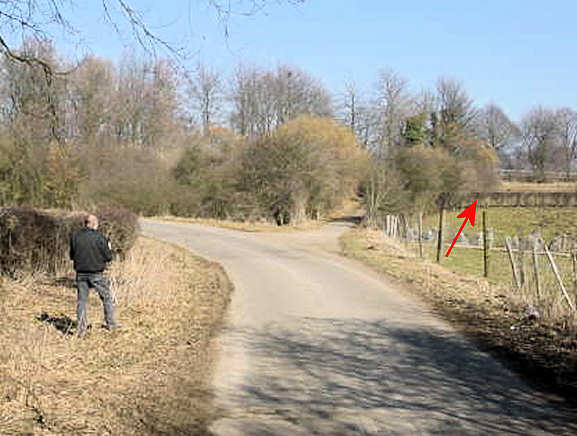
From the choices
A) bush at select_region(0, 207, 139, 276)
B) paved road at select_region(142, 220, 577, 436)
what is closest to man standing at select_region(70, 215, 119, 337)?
paved road at select_region(142, 220, 577, 436)

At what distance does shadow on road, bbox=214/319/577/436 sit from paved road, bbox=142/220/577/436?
1cm

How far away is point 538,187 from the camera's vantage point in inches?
2640

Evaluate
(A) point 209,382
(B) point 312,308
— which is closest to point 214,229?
(B) point 312,308

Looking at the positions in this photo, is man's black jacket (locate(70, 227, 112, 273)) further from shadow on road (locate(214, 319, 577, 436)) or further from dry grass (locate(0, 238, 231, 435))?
shadow on road (locate(214, 319, 577, 436))

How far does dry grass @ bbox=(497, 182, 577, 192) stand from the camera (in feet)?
208

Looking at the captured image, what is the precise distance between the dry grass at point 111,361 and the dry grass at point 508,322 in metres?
4.02

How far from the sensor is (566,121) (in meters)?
93.8

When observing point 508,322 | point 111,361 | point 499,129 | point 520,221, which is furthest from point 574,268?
point 499,129

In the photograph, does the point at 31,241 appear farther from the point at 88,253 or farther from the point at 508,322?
the point at 508,322

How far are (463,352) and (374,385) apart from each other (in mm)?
2174

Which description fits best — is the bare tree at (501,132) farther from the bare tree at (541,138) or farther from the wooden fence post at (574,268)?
the wooden fence post at (574,268)

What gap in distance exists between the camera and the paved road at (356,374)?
5906 mm

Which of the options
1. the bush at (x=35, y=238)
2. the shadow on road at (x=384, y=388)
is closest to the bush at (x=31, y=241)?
the bush at (x=35, y=238)

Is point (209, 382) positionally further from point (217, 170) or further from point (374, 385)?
point (217, 170)
